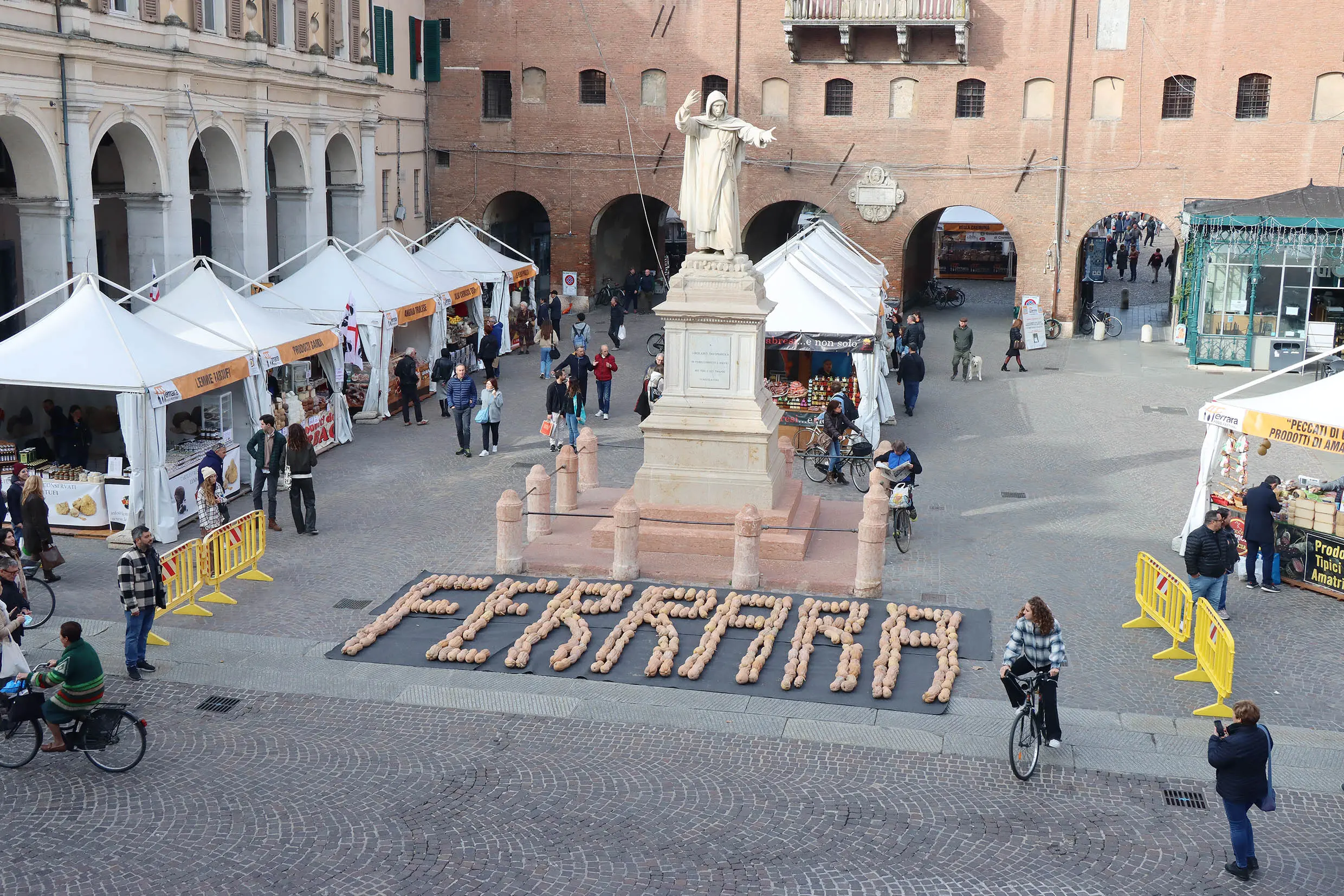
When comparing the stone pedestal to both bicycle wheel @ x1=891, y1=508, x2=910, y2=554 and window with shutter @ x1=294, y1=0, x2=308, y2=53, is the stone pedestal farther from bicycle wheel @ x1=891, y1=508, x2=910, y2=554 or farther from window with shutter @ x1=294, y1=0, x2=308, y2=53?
window with shutter @ x1=294, y1=0, x2=308, y2=53

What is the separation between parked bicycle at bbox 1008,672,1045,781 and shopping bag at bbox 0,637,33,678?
325 inches

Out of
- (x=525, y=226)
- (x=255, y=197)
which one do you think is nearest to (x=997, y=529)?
(x=255, y=197)

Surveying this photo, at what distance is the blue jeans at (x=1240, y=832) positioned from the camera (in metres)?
9.67

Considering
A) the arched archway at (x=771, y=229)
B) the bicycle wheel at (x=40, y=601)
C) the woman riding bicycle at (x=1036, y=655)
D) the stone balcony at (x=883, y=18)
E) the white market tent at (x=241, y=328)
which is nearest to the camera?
the woman riding bicycle at (x=1036, y=655)

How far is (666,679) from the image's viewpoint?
44.3 ft

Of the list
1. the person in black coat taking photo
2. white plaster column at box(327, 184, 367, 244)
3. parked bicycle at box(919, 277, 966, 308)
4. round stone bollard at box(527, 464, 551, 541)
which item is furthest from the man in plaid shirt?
parked bicycle at box(919, 277, 966, 308)

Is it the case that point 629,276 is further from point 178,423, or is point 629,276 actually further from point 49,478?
point 49,478

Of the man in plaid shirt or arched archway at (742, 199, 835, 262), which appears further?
arched archway at (742, 199, 835, 262)

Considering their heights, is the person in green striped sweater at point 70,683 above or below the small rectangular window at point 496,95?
below

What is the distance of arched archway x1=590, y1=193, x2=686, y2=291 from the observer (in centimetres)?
4384

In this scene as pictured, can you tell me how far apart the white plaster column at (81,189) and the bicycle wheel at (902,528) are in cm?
1483

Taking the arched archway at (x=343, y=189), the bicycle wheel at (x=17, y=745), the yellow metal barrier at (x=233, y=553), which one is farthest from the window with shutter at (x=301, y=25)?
the bicycle wheel at (x=17, y=745)

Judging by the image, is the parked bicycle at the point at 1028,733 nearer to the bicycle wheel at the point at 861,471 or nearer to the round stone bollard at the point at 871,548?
the round stone bollard at the point at 871,548

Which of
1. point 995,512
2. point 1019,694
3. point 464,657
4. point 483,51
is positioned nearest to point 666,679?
point 464,657
